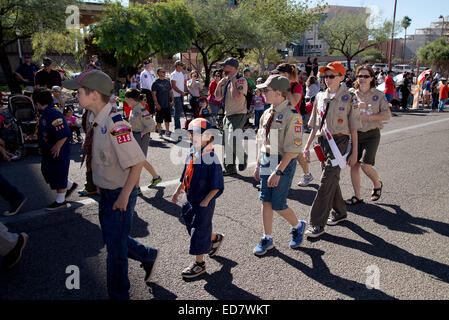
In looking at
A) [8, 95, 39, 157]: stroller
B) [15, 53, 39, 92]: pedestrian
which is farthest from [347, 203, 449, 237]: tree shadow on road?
[15, 53, 39, 92]: pedestrian

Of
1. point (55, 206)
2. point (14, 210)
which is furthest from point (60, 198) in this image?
point (14, 210)

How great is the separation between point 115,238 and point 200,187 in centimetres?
88

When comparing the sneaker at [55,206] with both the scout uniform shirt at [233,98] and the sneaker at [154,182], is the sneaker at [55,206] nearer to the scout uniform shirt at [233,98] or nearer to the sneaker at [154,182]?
the sneaker at [154,182]

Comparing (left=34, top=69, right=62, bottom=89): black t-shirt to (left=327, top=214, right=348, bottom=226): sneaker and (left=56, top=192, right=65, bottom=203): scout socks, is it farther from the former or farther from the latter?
(left=327, top=214, right=348, bottom=226): sneaker

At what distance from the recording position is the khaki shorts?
5.26m

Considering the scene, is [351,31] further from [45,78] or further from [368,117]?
[368,117]

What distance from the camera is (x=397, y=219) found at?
4938 mm

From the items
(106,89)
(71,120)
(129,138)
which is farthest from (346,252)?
(71,120)

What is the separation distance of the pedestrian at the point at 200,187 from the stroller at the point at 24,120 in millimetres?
6277

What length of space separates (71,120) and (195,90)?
4.73 meters

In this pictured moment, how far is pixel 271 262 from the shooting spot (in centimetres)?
377

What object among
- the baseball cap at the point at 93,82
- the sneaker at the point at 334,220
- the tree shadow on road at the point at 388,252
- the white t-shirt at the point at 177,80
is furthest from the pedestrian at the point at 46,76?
the tree shadow on road at the point at 388,252

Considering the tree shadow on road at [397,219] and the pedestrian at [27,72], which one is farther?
the pedestrian at [27,72]

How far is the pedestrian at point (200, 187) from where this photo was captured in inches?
129
